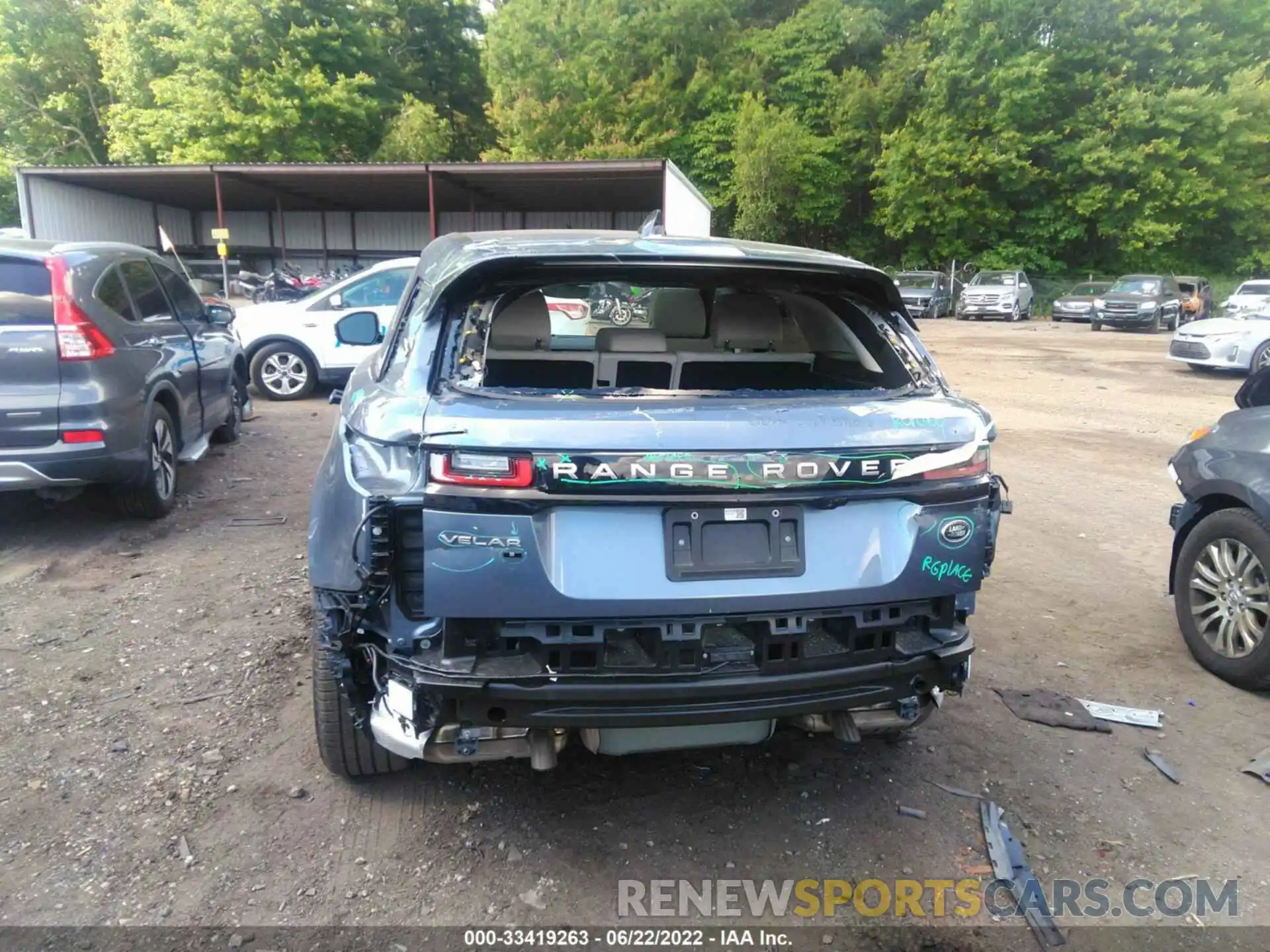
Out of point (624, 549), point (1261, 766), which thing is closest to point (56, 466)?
point (624, 549)

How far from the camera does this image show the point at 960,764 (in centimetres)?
341

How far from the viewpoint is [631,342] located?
3.56m

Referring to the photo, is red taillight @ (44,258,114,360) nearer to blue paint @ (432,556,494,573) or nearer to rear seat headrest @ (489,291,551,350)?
rear seat headrest @ (489,291,551,350)

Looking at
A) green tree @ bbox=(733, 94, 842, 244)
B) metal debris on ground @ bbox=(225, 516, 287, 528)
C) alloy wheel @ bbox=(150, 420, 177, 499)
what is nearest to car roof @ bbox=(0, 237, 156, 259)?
alloy wheel @ bbox=(150, 420, 177, 499)

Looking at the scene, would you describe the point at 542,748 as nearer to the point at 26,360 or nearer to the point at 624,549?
the point at 624,549

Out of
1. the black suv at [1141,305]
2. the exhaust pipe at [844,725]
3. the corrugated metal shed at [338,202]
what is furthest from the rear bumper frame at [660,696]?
the black suv at [1141,305]

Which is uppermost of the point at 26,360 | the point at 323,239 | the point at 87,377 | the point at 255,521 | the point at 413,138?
the point at 413,138

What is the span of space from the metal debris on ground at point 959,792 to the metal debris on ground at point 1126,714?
94cm

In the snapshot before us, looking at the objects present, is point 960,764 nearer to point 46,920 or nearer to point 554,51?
point 46,920

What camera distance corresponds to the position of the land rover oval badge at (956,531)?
263 centimetres

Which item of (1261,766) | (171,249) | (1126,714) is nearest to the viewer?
(1261,766)

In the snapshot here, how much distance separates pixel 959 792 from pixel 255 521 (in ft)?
15.8

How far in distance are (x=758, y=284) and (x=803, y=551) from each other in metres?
1.11

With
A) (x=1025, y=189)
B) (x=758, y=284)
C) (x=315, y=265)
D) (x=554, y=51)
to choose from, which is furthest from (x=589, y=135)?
(x=758, y=284)
